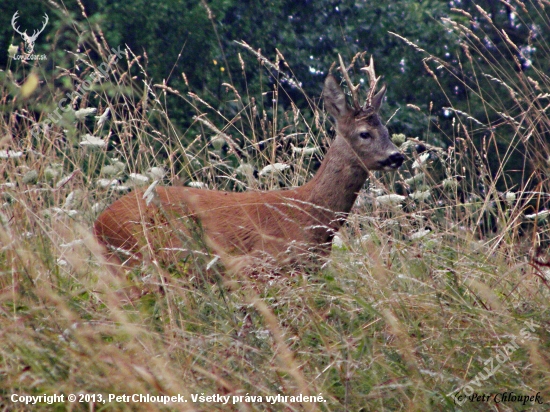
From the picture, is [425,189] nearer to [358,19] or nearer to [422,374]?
[422,374]

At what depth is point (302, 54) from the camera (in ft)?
45.8

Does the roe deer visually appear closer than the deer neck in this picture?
Yes

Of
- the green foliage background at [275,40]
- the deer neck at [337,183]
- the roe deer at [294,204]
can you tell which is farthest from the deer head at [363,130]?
the green foliage background at [275,40]

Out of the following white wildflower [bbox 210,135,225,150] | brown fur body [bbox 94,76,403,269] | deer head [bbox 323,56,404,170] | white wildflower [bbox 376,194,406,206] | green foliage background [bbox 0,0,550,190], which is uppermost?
white wildflower [bbox 210,135,225,150]

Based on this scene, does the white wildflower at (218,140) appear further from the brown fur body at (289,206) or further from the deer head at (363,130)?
the deer head at (363,130)

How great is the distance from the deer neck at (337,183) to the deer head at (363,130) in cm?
10

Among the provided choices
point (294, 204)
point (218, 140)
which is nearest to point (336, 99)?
point (294, 204)

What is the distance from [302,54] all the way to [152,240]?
10959 mm

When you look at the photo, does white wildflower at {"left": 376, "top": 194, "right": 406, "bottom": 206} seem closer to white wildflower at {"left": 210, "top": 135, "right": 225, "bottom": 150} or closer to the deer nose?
white wildflower at {"left": 210, "top": 135, "right": 225, "bottom": 150}

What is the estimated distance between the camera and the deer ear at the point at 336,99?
5.36m

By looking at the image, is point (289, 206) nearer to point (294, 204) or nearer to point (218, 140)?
point (294, 204)

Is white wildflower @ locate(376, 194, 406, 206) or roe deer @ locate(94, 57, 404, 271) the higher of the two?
white wildflower @ locate(376, 194, 406, 206)

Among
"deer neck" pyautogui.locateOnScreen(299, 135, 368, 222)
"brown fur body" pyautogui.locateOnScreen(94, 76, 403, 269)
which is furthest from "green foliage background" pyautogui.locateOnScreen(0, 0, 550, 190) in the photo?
"deer neck" pyautogui.locateOnScreen(299, 135, 368, 222)

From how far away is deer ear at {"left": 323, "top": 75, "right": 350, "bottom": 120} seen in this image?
536 cm
